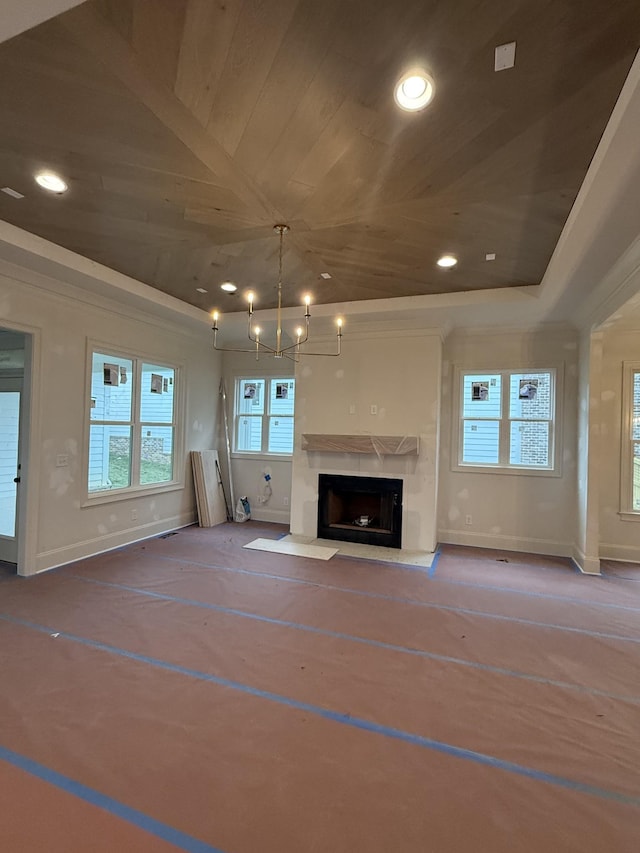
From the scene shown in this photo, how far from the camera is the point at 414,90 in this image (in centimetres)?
179

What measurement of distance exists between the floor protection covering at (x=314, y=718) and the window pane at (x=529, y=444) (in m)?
1.79

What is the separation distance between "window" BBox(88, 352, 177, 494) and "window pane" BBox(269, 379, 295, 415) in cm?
151

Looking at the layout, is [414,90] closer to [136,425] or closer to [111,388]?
[111,388]

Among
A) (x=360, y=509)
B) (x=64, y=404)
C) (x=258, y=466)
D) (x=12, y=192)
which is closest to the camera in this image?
(x=12, y=192)

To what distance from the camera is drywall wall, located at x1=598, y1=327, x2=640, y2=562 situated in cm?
489

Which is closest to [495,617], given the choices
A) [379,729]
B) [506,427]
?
[379,729]

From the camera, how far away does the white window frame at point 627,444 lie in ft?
16.0

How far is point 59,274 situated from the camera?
3848 mm

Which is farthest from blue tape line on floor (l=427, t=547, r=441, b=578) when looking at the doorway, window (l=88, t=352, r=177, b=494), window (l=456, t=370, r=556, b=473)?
the doorway

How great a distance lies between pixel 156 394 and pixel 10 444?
5.60ft

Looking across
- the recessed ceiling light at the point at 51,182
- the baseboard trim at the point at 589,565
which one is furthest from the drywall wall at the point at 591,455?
the recessed ceiling light at the point at 51,182

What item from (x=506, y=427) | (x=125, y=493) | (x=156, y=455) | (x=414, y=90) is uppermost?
(x=414, y=90)

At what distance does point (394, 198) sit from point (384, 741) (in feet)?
9.87

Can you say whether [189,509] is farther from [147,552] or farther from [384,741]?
[384,741]
